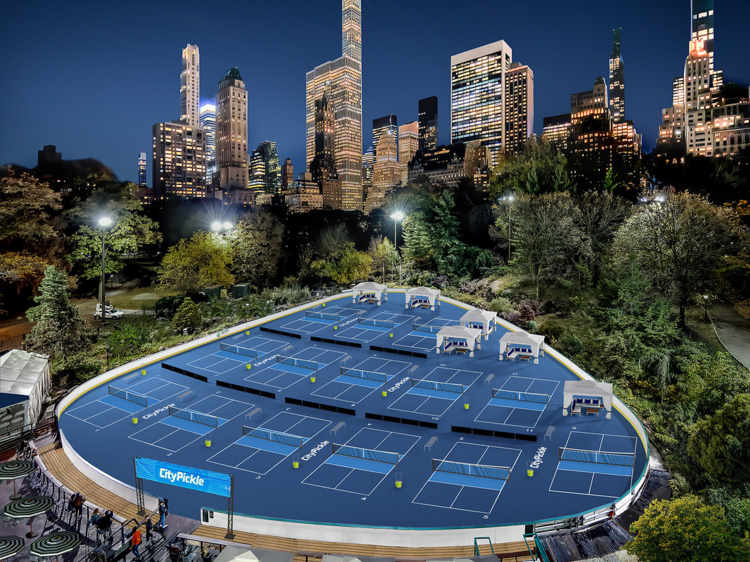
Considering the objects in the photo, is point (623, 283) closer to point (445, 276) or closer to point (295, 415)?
point (295, 415)

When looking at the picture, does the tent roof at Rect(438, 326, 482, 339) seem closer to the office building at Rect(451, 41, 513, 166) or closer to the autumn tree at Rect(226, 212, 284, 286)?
the autumn tree at Rect(226, 212, 284, 286)

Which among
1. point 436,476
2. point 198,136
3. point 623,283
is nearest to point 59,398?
point 436,476

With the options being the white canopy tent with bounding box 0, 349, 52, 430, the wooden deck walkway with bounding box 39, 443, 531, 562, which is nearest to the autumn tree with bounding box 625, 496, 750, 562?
the wooden deck walkway with bounding box 39, 443, 531, 562

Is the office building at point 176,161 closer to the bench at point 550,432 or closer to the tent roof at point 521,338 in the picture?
the tent roof at point 521,338

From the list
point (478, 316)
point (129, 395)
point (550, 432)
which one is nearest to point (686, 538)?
point (550, 432)

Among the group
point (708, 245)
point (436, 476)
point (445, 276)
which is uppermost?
point (708, 245)

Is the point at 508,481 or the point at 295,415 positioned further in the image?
the point at 295,415

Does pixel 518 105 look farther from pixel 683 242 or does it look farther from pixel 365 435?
pixel 365 435

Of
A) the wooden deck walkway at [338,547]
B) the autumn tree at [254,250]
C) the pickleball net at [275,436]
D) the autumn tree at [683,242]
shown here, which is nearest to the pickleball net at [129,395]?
the pickleball net at [275,436]
